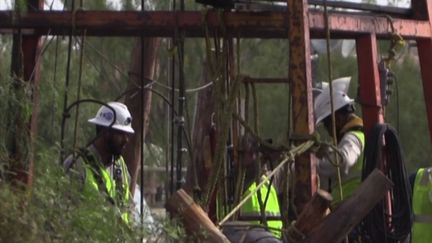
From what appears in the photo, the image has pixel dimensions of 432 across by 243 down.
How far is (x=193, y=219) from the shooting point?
6664 millimetres

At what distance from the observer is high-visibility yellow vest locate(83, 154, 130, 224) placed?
623 cm

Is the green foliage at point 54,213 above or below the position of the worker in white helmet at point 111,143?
above

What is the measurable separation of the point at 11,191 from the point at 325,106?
449 cm

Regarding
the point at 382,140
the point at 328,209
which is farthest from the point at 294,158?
the point at 382,140

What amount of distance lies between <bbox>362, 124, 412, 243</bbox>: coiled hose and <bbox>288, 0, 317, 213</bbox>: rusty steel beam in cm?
85

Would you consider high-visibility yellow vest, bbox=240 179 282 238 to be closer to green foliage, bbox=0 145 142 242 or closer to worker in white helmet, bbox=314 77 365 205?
worker in white helmet, bbox=314 77 365 205

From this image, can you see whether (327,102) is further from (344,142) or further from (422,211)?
(422,211)

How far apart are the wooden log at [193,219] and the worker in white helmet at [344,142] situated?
2386mm

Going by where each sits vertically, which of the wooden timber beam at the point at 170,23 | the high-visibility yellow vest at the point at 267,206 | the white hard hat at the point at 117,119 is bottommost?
the high-visibility yellow vest at the point at 267,206

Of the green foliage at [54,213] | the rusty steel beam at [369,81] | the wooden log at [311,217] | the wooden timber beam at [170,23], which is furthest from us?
the rusty steel beam at [369,81]

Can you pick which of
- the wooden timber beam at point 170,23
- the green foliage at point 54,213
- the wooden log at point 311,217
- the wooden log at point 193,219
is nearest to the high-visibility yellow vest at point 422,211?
the wooden timber beam at point 170,23

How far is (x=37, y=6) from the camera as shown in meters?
8.48

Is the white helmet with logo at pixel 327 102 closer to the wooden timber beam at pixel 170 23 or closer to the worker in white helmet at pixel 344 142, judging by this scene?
the worker in white helmet at pixel 344 142

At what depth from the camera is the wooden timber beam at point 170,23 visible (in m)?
8.05
